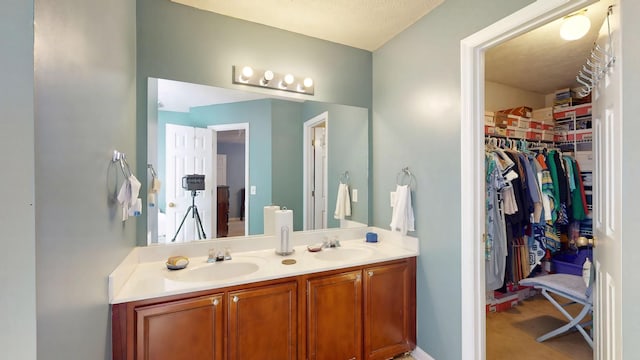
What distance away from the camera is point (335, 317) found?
1746mm

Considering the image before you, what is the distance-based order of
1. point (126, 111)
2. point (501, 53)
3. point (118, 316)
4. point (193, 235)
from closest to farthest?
point (118, 316) < point (126, 111) < point (193, 235) < point (501, 53)

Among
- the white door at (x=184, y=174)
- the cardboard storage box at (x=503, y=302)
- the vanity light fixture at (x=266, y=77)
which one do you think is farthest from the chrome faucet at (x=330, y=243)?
the cardboard storage box at (x=503, y=302)

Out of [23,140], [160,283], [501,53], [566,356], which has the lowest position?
[566,356]

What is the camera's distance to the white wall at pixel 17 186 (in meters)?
0.64

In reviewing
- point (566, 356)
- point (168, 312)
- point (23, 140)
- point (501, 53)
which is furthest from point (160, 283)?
point (501, 53)

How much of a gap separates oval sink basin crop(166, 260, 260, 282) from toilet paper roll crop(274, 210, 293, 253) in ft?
0.88

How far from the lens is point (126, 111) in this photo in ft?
4.95

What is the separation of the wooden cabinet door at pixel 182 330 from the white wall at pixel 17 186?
0.72 meters

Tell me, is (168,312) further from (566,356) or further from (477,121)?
(566,356)

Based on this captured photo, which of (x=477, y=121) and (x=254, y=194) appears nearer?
(x=477, y=121)

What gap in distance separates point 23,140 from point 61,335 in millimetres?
586

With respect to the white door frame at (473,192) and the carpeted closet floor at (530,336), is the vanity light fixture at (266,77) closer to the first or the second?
the white door frame at (473,192)

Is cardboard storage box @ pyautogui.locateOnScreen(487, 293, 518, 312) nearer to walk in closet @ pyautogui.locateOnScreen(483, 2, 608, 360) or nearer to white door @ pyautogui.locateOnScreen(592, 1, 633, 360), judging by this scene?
walk in closet @ pyautogui.locateOnScreen(483, 2, 608, 360)

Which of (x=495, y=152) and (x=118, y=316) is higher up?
(x=495, y=152)
